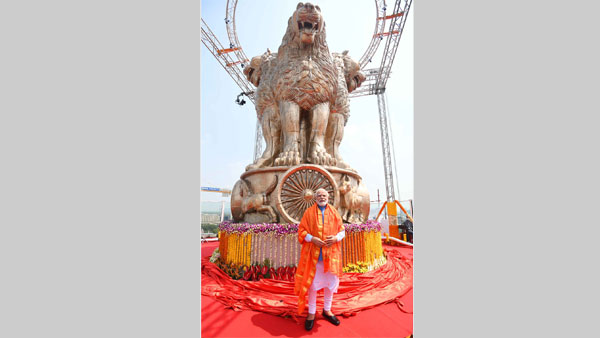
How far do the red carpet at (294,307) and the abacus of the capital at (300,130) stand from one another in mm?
1189

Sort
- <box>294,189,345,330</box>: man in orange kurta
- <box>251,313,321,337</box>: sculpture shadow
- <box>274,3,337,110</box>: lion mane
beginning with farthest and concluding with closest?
<box>274,3,337,110</box>: lion mane
<box>294,189,345,330</box>: man in orange kurta
<box>251,313,321,337</box>: sculpture shadow

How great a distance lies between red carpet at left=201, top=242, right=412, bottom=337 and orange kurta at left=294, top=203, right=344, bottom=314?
0.35 meters

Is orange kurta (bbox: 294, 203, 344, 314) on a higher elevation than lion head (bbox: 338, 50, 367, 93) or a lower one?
lower

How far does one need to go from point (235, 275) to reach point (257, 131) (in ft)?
26.3

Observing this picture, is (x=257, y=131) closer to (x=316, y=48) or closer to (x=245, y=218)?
(x=316, y=48)

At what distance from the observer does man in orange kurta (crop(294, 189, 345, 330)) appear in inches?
96.8

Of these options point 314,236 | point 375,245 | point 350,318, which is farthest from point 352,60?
point 350,318

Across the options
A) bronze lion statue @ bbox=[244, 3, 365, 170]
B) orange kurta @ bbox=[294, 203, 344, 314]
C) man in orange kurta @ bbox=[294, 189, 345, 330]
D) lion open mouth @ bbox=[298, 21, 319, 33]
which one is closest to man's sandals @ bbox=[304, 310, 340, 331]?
man in orange kurta @ bbox=[294, 189, 345, 330]

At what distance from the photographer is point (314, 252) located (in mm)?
2506

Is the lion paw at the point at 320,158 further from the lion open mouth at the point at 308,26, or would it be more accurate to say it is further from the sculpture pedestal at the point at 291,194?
the lion open mouth at the point at 308,26

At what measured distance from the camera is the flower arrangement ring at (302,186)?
171 inches

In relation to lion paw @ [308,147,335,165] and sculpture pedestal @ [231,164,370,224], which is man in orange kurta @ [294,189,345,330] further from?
lion paw @ [308,147,335,165]

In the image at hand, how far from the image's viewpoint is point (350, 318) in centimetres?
263

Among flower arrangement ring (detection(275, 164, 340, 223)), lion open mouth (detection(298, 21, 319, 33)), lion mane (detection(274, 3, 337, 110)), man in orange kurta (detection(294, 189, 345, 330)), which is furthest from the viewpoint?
lion mane (detection(274, 3, 337, 110))
